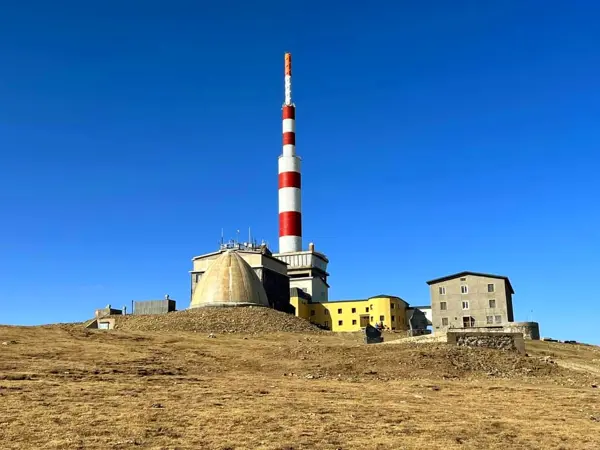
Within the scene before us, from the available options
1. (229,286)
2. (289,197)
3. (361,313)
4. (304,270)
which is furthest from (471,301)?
(289,197)

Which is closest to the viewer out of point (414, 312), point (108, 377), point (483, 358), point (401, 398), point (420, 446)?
point (420, 446)

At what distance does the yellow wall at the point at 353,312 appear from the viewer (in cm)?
7912

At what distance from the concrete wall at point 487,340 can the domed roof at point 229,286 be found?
32417 millimetres

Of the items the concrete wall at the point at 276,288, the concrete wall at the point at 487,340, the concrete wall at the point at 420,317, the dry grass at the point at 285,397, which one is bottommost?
the dry grass at the point at 285,397

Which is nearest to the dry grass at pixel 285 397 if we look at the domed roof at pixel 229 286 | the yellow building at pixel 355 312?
the domed roof at pixel 229 286

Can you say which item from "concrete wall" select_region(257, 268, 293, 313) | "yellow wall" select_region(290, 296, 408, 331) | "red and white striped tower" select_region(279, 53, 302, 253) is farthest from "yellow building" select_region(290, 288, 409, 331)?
"red and white striped tower" select_region(279, 53, 302, 253)

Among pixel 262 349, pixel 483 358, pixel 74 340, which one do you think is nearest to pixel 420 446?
pixel 483 358

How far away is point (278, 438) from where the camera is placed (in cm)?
1262

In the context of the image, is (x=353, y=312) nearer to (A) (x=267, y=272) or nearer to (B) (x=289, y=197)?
(A) (x=267, y=272)

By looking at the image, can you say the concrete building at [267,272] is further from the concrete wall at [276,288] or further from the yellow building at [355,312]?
the yellow building at [355,312]

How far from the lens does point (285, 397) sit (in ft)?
59.2

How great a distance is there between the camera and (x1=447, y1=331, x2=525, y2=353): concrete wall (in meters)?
31.0

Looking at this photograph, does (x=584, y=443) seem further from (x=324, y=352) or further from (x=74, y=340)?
(x=74, y=340)

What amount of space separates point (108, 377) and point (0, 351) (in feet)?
25.5
